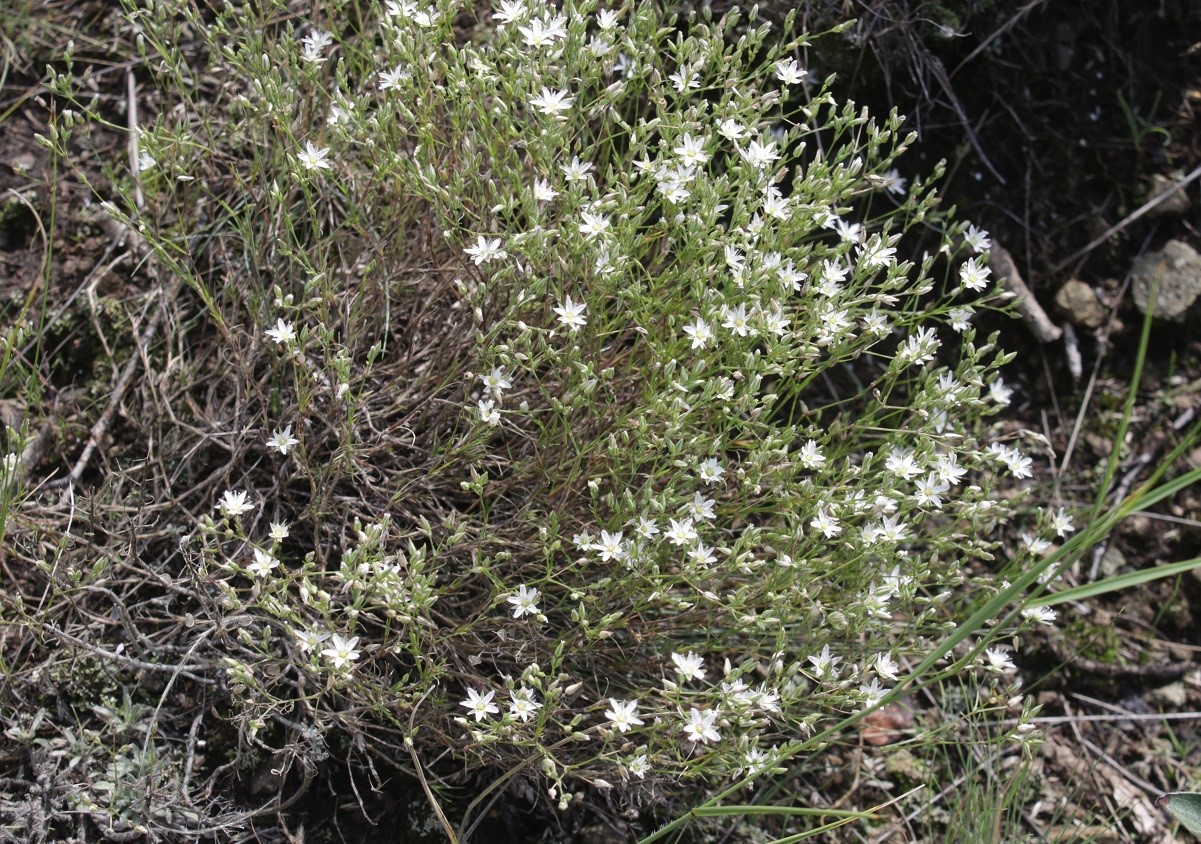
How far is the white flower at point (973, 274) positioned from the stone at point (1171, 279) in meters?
1.62

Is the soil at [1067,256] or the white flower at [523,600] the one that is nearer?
the white flower at [523,600]

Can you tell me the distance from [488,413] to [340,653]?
67cm

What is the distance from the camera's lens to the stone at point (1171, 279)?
13.8 ft

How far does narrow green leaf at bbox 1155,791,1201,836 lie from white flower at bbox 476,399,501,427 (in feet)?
6.52

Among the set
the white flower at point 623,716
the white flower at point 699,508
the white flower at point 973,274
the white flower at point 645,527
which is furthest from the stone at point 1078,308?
the white flower at point 623,716

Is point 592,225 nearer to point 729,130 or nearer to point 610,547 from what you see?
point 729,130

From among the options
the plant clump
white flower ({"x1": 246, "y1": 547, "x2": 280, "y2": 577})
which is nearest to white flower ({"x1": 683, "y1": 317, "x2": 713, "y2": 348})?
the plant clump

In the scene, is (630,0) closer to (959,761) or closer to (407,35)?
(407,35)

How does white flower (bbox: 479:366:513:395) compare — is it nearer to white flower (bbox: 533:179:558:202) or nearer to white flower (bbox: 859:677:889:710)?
white flower (bbox: 533:179:558:202)

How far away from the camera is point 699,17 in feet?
11.8

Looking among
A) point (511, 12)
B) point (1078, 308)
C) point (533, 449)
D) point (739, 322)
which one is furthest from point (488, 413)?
point (1078, 308)

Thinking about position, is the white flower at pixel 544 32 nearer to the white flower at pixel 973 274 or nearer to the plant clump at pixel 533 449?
the plant clump at pixel 533 449

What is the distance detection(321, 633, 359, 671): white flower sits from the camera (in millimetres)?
2420

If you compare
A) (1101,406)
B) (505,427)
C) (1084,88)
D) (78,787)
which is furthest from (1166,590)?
(78,787)
